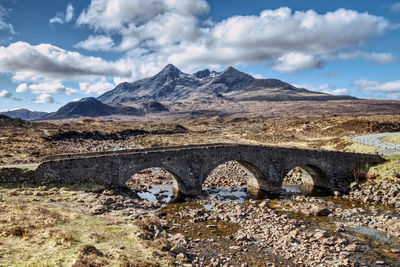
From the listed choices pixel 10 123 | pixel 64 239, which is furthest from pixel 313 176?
pixel 10 123

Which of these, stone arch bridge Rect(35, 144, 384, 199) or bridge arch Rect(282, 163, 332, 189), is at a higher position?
stone arch bridge Rect(35, 144, 384, 199)

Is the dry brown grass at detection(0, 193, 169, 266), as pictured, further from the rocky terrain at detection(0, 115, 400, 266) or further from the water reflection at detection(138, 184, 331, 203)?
the water reflection at detection(138, 184, 331, 203)

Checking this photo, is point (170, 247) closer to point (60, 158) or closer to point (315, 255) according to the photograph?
point (315, 255)

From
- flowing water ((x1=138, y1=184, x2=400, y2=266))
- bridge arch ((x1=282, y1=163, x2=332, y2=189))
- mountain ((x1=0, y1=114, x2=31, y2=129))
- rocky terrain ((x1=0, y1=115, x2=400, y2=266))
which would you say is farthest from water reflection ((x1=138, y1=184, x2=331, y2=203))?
mountain ((x1=0, y1=114, x2=31, y2=129))

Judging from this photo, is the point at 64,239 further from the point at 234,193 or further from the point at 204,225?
the point at 234,193

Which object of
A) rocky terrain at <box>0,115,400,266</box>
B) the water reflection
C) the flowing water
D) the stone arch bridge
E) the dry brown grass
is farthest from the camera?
the water reflection

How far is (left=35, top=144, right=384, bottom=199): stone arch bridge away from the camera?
2588cm

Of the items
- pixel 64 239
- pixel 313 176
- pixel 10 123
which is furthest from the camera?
pixel 10 123

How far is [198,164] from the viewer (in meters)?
31.2

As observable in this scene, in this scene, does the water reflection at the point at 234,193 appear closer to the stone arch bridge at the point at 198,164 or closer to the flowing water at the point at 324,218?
the flowing water at the point at 324,218

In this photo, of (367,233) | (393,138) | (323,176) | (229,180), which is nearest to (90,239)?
(367,233)

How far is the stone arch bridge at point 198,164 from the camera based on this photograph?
1019 inches

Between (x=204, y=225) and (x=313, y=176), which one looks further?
(x=313, y=176)

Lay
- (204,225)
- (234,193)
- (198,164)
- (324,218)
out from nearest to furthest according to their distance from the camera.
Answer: (204,225) → (324,218) → (198,164) → (234,193)
